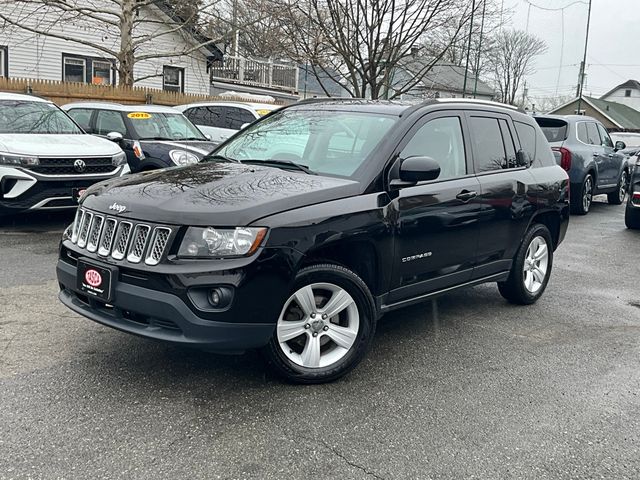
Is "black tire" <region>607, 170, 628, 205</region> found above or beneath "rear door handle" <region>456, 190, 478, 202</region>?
beneath

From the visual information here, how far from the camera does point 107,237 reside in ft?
12.1

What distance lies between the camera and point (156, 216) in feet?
11.5

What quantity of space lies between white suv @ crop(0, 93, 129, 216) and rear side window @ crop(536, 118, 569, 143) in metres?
7.73

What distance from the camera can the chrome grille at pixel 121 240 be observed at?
11.8ft

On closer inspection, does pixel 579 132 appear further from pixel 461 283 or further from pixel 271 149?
pixel 271 149

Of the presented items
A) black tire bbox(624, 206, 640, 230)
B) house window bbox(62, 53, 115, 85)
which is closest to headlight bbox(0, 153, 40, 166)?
black tire bbox(624, 206, 640, 230)

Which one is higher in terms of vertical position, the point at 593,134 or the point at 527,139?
the point at 593,134

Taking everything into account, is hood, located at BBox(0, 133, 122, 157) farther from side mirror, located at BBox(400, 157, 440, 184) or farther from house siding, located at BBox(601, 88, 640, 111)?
house siding, located at BBox(601, 88, 640, 111)

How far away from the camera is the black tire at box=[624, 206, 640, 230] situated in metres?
10.7

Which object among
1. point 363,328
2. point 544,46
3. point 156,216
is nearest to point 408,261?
point 363,328

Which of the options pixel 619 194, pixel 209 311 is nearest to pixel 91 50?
pixel 619 194

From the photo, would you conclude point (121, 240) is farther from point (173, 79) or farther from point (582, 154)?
point (173, 79)

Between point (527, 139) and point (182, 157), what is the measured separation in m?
5.38

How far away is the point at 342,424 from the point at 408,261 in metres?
1.37
